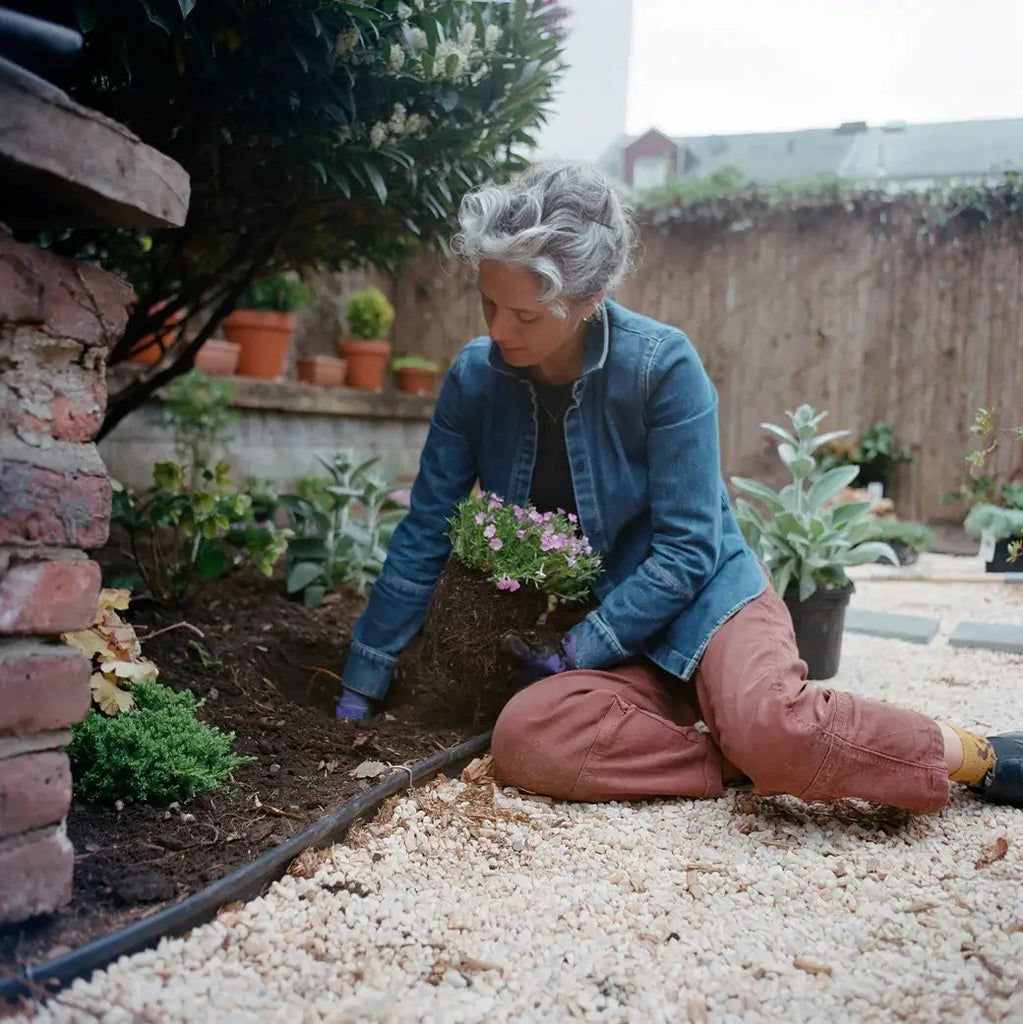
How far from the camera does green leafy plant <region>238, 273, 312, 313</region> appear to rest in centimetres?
531

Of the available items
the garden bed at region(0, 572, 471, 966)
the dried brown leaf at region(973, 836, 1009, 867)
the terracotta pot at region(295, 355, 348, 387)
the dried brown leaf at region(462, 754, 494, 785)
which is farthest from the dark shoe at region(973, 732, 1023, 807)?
the terracotta pot at region(295, 355, 348, 387)

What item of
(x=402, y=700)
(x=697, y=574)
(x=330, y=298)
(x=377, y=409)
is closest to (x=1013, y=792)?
(x=697, y=574)

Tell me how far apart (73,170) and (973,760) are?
6.08 ft

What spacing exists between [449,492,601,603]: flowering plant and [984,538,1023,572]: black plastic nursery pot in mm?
2532

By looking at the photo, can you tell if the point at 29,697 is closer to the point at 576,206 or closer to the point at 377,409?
the point at 576,206

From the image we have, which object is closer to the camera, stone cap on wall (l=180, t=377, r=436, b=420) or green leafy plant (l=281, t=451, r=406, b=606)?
green leafy plant (l=281, t=451, r=406, b=606)

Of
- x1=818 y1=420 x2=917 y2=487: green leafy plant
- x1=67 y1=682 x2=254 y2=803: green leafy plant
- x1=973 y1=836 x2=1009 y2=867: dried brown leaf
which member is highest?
x1=818 y1=420 x2=917 y2=487: green leafy plant

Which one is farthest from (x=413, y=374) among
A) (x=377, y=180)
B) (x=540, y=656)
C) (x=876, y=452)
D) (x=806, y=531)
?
(x=540, y=656)

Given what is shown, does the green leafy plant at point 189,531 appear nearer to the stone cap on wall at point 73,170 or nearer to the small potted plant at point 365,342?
the stone cap on wall at point 73,170

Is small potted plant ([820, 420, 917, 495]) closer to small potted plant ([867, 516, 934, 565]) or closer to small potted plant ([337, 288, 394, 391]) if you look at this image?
small potted plant ([867, 516, 934, 565])

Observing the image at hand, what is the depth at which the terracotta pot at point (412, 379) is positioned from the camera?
670 cm

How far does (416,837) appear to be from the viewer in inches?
68.7

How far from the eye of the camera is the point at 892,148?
3225mm

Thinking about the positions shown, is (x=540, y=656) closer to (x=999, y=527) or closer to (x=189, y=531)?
(x=189, y=531)
